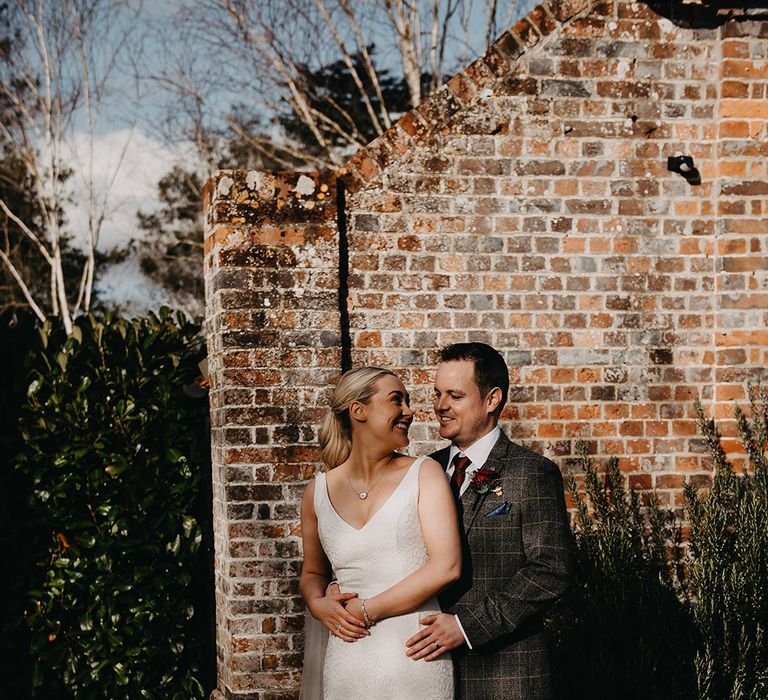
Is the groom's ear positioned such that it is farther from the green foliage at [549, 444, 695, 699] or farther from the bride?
the green foliage at [549, 444, 695, 699]

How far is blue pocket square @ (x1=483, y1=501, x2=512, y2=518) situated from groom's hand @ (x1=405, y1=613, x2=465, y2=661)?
383 millimetres

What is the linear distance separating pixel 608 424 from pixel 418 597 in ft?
7.94

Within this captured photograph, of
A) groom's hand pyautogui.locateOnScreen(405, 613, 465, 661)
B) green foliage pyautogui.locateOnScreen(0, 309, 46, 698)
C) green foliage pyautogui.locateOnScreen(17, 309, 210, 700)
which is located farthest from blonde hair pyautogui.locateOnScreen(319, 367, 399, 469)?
green foliage pyautogui.locateOnScreen(0, 309, 46, 698)

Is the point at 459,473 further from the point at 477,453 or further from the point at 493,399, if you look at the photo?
the point at 493,399

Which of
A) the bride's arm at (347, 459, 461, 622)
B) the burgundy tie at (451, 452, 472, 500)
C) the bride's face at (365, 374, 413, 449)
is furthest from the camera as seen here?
the burgundy tie at (451, 452, 472, 500)

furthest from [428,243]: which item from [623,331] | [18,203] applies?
[18,203]

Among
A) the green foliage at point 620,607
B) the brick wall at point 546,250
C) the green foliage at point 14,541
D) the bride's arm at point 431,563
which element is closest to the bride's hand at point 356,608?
the bride's arm at point 431,563

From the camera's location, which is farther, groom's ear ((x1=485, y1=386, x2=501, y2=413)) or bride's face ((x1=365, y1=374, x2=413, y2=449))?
groom's ear ((x1=485, y1=386, x2=501, y2=413))

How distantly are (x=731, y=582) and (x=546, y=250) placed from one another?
1969 millimetres

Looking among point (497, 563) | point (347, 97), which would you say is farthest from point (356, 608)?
point (347, 97)

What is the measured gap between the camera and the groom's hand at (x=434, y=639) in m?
2.98

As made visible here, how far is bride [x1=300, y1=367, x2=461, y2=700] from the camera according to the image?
9.80 ft

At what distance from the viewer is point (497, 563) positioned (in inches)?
124

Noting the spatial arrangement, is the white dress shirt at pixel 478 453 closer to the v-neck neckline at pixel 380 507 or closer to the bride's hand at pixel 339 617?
the v-neck neckline at pixel 380 507
